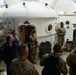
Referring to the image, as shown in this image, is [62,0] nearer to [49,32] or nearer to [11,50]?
[49,32]

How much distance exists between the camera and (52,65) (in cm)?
435

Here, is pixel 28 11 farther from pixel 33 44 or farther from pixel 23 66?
pixel 23 66

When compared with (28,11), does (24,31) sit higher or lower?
lower

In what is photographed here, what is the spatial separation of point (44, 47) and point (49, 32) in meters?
1.12

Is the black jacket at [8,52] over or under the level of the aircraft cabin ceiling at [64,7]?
under

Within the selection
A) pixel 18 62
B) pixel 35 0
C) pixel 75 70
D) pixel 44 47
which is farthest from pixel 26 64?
pixel 35 0

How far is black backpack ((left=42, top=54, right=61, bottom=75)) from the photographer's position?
170 inches

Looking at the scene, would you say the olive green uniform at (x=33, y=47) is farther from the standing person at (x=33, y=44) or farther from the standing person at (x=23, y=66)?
the standing person at (x=23, y=66)

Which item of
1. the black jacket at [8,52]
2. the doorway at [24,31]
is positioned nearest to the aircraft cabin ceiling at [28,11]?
the doorway at [24,31]

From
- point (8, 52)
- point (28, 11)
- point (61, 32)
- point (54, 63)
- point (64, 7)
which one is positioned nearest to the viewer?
point (54, 63)

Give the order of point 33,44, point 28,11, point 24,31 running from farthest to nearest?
point 24,31, point 28,11, point 33,44

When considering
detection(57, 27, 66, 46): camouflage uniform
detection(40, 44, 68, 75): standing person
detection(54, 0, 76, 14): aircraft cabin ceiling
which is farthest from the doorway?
detection(40, 44, 68, 75): standing person

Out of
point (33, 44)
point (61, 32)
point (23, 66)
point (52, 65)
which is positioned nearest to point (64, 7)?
point (61, 32)

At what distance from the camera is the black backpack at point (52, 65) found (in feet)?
14.2
